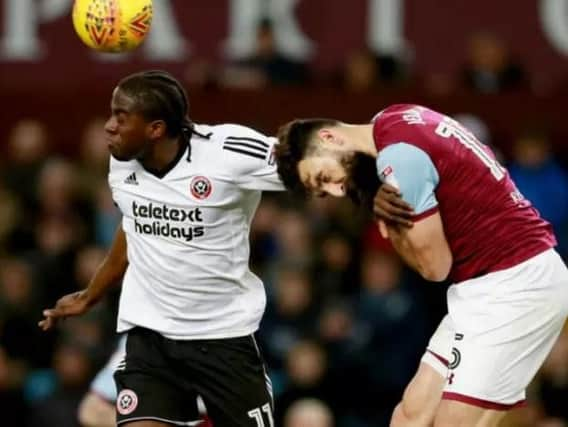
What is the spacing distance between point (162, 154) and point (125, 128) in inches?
9.3

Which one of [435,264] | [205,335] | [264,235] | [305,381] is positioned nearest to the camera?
[435,264]

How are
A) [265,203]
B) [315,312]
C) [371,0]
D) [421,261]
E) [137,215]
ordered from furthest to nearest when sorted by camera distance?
1. [371,0]
2. [265,203]
3. [315,312]
4. [137,215]
5. [421,261]

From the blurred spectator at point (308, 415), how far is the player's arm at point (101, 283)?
9.22 ft

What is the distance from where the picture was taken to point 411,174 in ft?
26.3

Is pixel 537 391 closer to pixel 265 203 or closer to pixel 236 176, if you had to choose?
pixel 265 203

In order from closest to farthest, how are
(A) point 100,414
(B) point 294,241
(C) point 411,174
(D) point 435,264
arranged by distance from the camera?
(C) point 411,174 < (D) point 435,264 < (A) point 100,414 < (B) point 294,241

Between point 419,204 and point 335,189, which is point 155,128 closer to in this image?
point 335,189

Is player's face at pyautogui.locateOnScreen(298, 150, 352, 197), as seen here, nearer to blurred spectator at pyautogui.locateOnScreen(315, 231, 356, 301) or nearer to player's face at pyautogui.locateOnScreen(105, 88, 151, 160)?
player's face at pyautogui.locateOnScreen(105, 88, 151, 160)

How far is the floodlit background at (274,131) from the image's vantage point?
41.7ft

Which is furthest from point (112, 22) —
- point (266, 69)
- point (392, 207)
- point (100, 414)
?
point (266, 69)

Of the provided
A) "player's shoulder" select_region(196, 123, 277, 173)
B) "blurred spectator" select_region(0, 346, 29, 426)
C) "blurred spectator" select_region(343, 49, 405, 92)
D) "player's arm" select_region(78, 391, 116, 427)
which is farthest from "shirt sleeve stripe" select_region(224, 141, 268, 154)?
"blurred spectator" select_region(343, 49, 405, 92)

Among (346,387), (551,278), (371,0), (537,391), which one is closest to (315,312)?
(346,387)

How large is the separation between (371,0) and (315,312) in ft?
12.2

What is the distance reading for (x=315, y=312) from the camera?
1296 cm
